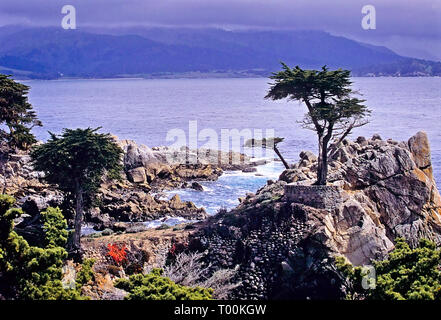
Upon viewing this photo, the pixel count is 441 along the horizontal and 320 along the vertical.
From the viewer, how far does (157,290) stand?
73.2 ft

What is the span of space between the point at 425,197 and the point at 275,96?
10.7 meters

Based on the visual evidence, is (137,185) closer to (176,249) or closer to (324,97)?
(176,249)

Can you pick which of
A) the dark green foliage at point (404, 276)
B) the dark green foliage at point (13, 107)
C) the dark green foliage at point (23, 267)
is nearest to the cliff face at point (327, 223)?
the dark green foliage at point (404, 276)

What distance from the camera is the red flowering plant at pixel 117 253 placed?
30.9 m

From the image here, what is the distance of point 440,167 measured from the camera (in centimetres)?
6475

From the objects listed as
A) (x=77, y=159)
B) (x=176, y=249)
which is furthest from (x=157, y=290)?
(x=77, y=159)

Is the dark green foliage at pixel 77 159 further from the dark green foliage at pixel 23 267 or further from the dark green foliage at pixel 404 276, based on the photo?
the dark green foliage at pixel 404 276

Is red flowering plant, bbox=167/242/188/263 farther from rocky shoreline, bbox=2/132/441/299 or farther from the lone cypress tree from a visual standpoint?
the lone cypress tree

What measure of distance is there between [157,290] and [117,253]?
9405mm

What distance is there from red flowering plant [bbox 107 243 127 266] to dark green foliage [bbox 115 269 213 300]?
23.6 ft

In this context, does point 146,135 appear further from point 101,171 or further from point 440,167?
point 101,171

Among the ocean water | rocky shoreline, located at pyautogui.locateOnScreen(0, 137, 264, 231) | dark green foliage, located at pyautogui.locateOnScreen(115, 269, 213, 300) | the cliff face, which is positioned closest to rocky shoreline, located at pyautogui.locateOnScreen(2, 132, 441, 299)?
the cliff face

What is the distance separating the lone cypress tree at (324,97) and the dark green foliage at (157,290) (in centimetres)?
1365

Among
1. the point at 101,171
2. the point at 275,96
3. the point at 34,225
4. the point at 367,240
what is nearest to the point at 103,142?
the point at 101,171
